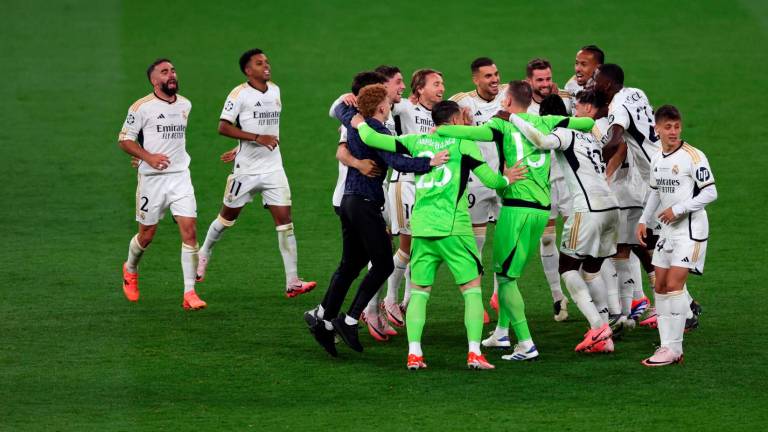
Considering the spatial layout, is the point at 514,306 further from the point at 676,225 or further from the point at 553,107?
the point at 553,107

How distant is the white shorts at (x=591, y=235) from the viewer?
10141mm

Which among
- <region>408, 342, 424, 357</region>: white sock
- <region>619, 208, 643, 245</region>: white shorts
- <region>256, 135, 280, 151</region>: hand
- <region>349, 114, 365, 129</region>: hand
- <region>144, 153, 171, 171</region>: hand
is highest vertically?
<region>349, 114, 365, 129</region>: hand

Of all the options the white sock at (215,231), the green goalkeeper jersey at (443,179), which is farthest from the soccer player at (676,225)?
the white sock at (215,231)

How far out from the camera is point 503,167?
9875 mm

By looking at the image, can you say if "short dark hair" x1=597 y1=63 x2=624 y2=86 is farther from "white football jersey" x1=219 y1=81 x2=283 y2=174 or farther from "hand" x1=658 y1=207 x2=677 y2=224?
"white football jersey" x1=219 y1=81 x2=283 y2=174

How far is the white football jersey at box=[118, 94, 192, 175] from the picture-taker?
11.9 meters

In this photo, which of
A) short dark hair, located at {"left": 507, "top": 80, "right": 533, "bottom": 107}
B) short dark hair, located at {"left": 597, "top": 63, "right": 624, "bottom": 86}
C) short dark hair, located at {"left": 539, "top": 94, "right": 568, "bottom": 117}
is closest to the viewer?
short dark hair, located at {"left": 507, "top": 80, "right": 533, "bottom": 107}

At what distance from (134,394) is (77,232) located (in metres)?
6.12

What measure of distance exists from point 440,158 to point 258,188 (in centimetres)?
351

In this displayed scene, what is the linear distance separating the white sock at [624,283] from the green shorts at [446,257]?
1.88 metres

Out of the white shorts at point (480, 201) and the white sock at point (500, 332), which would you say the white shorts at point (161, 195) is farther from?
the white sock at point (500, 332)

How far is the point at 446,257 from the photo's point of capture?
9453 millimetres

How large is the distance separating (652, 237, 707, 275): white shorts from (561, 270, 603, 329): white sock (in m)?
0.71

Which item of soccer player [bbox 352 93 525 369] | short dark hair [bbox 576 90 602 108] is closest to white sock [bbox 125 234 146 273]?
soccer player [bbox 352 93 525 369]
